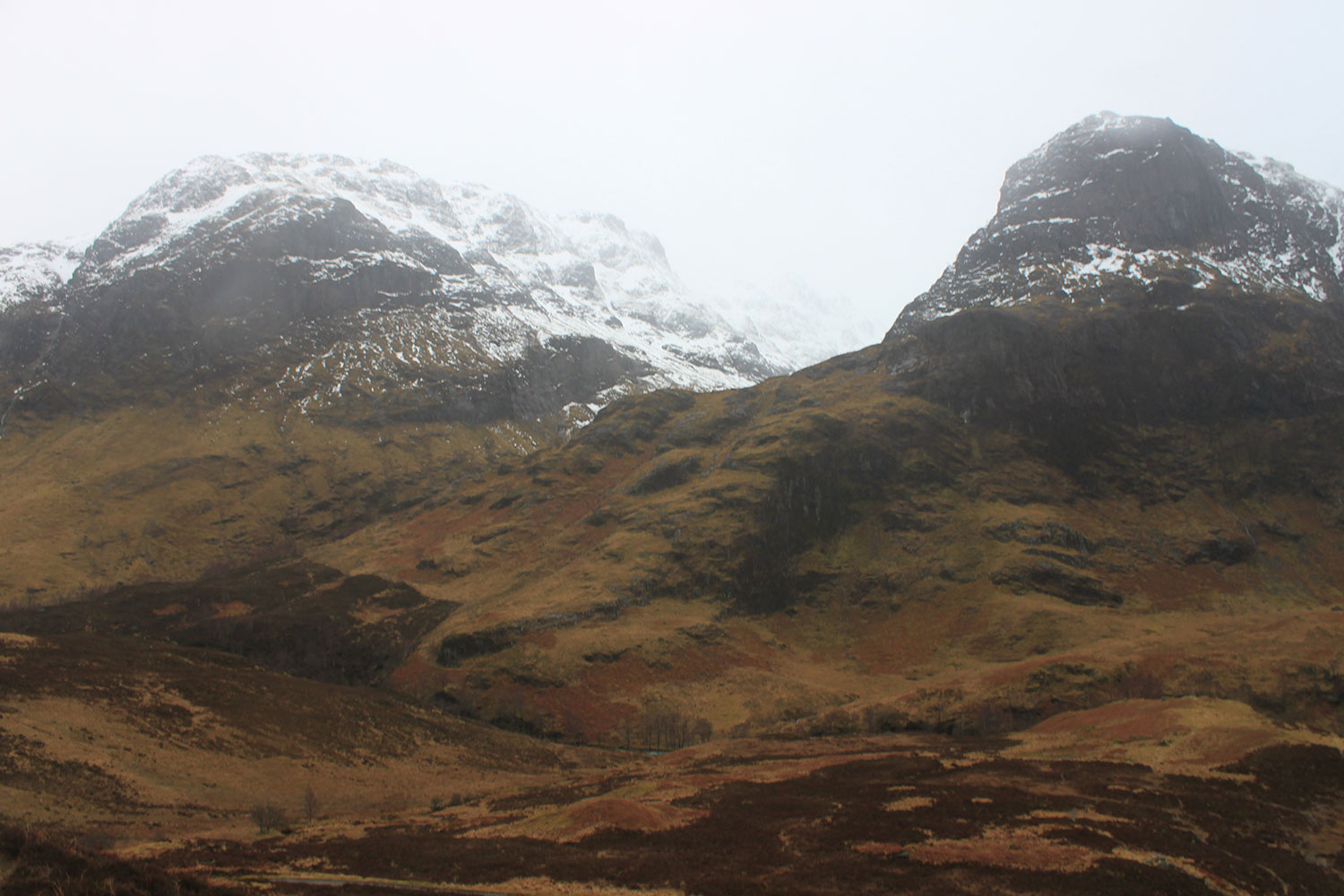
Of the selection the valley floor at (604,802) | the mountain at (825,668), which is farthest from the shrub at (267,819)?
the mountain at (825,668)

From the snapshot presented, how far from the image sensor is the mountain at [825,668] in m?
42.9

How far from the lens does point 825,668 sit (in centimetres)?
13850

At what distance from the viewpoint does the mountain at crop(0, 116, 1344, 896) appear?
42875 millimetres

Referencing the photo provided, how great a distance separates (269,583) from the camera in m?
165

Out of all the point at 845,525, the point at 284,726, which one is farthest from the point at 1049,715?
the point at 284,726

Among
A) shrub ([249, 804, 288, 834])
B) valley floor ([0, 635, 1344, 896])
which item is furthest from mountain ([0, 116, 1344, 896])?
shrub ([249, 804, 288, 834])

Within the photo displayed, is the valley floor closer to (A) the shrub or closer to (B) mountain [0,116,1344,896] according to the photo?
(B) mountain [0,116,1344,896]

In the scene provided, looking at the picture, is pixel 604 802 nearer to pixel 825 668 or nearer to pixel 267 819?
pixel 267 819

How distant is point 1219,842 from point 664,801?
32.4 metres

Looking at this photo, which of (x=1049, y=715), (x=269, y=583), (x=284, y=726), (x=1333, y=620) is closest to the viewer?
(x=284, y=726)

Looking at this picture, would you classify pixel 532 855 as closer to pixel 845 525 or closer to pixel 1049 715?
pixel 1049 715

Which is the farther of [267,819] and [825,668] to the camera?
[825,668]

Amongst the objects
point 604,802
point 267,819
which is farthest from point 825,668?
point 267,819

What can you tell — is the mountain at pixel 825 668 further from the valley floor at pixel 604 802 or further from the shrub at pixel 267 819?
the shrub at pixel 267 819
